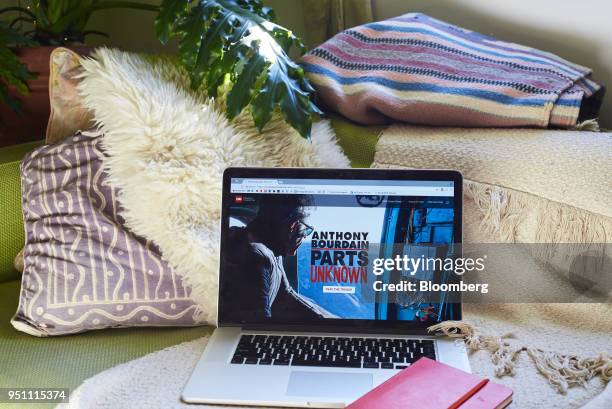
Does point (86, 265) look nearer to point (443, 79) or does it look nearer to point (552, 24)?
point (443, 79)

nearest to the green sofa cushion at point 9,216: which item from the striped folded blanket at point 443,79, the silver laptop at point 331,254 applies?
the silver laptop at point 331,254

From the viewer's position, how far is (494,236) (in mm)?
1292

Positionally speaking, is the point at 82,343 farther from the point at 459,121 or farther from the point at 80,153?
the point at 459,121

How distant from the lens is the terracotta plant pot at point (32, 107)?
167 centimetres

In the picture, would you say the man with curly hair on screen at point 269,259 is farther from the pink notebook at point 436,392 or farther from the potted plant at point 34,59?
the potted plant at point 34,59

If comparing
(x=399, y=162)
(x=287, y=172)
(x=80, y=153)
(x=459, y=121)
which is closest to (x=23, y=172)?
(x=80, y=153)

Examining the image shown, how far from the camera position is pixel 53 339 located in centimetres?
A: 124

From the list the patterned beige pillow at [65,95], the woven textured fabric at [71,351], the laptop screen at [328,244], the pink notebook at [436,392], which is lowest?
the woven textured fabric at [71,351]

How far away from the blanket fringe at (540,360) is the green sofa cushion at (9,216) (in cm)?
83

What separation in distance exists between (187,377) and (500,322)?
53 centimetres

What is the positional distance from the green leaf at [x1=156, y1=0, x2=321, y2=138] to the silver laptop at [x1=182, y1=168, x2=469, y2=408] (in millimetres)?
177

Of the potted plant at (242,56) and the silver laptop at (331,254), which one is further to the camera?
the potted plant at (242,56)

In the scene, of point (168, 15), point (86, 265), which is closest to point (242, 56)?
point (168, 15)

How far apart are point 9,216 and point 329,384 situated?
0.76 m
